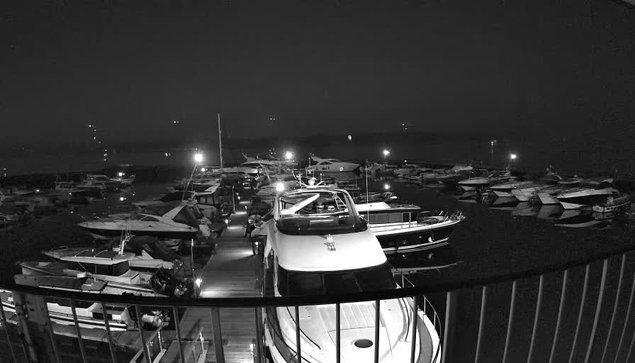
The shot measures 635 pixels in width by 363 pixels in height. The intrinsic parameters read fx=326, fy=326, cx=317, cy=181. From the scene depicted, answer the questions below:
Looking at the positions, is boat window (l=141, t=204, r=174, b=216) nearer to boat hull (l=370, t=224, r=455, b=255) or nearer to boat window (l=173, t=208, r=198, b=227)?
boat window (l=173, t=208, r=198, b=227)

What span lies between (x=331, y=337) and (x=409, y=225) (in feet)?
41.0

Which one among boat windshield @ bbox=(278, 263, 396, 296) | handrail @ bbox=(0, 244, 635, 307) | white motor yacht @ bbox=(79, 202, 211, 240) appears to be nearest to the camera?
handrail @ bbox=(0, 244, 635, 307)

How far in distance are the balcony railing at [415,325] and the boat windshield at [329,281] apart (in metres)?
0.45

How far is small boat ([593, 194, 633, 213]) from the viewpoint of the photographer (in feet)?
80.1

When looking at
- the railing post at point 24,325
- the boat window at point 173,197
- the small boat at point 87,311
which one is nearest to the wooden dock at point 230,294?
the small boat at point 87,311

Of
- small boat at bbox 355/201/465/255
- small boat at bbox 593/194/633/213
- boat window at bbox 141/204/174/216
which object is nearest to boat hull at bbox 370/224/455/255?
small boat at bbox 355/201/465/255

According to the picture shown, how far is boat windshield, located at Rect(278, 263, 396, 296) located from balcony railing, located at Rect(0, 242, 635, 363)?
0.45m

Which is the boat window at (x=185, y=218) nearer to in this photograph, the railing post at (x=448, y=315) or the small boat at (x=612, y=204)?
the railing post at (x=448, y=315)

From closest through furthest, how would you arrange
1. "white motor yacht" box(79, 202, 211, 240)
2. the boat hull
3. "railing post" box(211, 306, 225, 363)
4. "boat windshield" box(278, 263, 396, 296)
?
"railing post" box(211, 306, 225, 363) < "boat windshield" box(278, 263, 396, 296) < the boat hull < "white motor yacht" box(79, 202, 211, 240)

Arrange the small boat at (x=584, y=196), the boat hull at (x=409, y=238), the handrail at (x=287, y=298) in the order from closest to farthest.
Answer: the handrail at (x=287, y=298) < the boat hull at (x=409, y=238) < the small boat at (x=584, y=196)

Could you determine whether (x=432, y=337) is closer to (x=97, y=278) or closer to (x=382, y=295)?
(x=382, y=295)

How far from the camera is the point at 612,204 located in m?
24.5

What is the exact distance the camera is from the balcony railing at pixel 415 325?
65.7 inches

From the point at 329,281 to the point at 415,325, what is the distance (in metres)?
3.54
